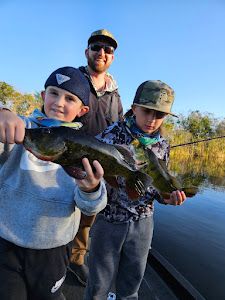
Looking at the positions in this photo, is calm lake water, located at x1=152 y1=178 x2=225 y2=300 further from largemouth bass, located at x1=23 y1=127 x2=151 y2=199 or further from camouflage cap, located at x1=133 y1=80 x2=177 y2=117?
largemouth bass, located at x1=23 y1=127 x2=151 y2=199

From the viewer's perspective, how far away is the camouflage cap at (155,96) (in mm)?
2738

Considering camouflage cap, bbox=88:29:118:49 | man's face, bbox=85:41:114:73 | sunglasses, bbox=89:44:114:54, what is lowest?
man's face, bbox=85:41:114:73

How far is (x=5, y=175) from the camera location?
199cm

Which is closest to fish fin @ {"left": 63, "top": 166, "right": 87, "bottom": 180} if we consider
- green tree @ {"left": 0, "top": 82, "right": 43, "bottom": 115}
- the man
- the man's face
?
the man

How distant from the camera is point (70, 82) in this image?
7.30 feet

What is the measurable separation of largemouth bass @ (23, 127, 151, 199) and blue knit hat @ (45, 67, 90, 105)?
24.2 inches

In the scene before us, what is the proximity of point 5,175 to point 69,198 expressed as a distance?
18.4 inches

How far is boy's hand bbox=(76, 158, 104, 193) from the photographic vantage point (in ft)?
5.65

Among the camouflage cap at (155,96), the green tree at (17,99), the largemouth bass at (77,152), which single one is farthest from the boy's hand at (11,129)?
the green tree at (17,99)

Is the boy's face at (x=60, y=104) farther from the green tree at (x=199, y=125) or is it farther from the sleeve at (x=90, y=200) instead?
the green tree at (x=199, y=125)

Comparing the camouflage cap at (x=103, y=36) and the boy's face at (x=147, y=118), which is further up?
the camouflage cap at (x=103, y=36)

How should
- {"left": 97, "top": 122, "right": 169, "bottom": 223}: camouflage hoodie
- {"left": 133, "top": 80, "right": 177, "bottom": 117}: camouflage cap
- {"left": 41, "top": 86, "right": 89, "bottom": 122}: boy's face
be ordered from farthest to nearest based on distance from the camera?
1. {"left": 133, "top": 80, "right": 177, "bottom": 117}: camouflage cap
2. {"left": 97, "top": 122, "right": 169, "bottom": 223}: camouflage hoodie
3. {"left": 41, "top": 86, "right": 89, "bottom": 122}: boy's face

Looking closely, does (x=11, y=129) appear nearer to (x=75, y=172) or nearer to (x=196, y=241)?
(x=75, y=172)

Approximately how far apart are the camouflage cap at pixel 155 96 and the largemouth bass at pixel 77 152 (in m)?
0.90
